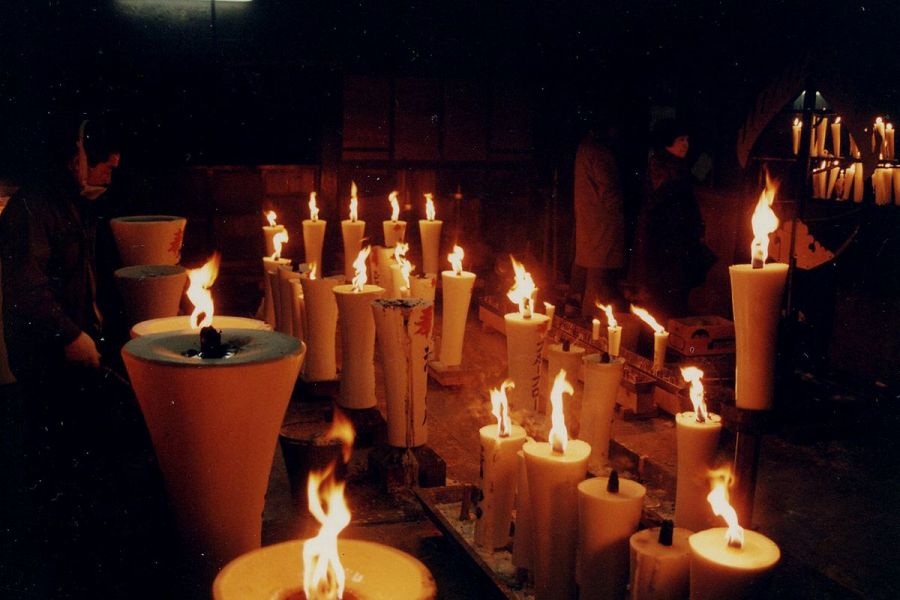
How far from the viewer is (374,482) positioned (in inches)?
147

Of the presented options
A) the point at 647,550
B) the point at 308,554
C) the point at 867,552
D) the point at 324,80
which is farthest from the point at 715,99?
the point at 308,554

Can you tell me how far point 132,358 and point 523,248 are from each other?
8.06 m

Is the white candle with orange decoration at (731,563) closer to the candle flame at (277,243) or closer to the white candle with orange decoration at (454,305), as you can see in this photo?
the white candle with orange decoration at (454,305)

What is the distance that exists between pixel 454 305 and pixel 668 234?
215cm

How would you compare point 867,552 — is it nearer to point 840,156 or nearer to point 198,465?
point 198,465

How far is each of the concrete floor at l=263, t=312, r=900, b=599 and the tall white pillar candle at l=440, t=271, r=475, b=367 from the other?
0.22m

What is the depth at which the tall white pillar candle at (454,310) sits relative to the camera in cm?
504

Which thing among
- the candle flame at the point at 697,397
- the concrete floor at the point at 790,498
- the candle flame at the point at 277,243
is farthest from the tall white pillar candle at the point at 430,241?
the candle flame at the point at 697,397

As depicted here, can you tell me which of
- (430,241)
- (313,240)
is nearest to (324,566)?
(313,240)

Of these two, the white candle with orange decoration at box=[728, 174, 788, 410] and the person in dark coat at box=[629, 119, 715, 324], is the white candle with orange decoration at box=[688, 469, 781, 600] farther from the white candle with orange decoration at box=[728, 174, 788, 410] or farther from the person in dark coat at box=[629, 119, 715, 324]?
the person in dark coat at box=[629, 119, 715, 324]

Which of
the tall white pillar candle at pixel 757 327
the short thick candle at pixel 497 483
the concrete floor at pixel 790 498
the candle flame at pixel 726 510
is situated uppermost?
the tall white pillar candle at pixel 757 327

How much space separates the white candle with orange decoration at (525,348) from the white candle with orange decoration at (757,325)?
6.46 feet

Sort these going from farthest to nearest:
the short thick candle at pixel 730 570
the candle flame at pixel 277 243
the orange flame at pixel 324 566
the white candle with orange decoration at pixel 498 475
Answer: the candle flame at pixel 277 243 → the white candle with orange decoration at pixel 498 475 → the short thick candle at pixel 730 570 → the orange flame at pixel 324 566

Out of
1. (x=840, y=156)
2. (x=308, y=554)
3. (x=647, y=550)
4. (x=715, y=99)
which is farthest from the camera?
(x=715, y=99)
